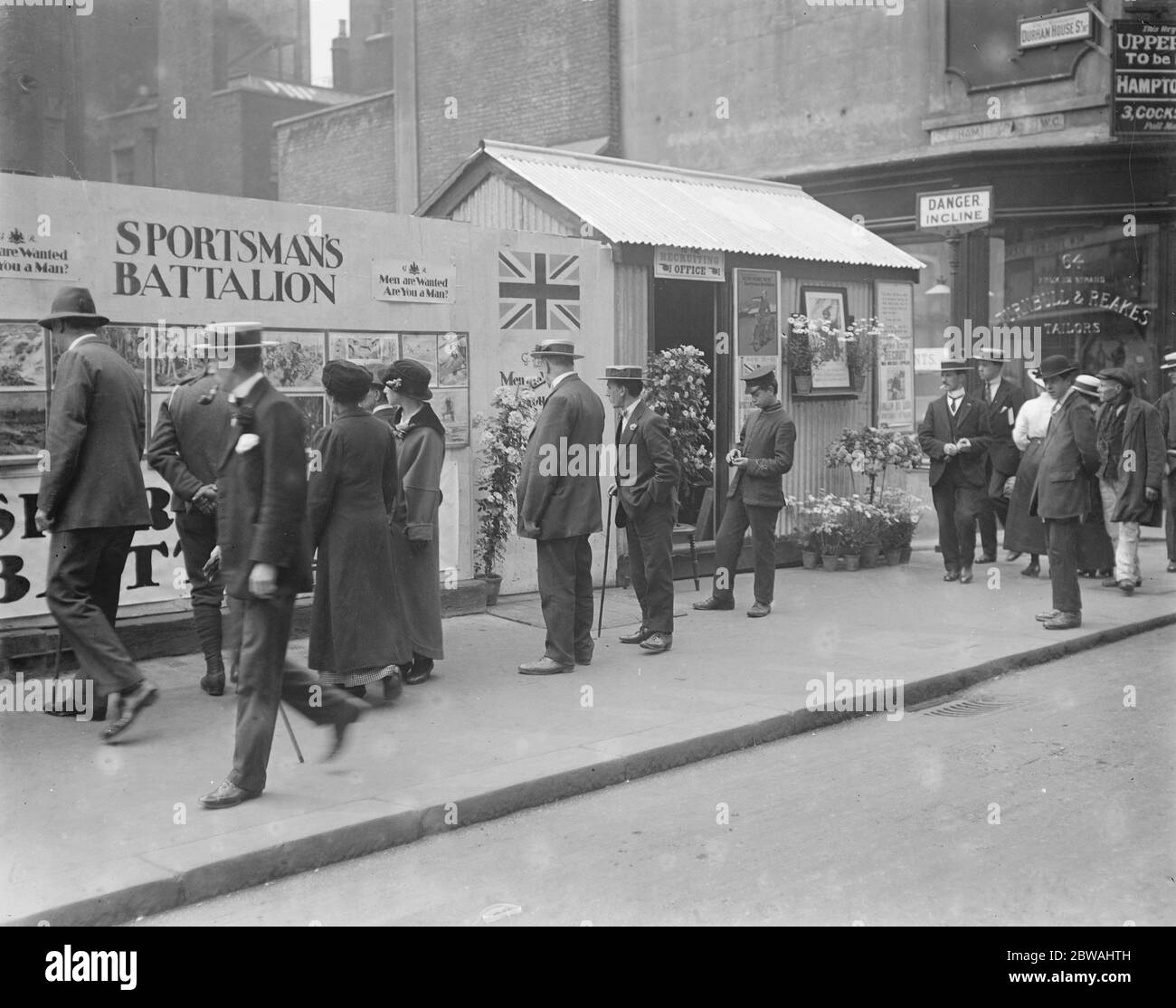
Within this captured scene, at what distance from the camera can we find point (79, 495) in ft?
21.9

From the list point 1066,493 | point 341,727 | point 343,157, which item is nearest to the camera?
point 341,727

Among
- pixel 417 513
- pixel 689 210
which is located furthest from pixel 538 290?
pixel 417 513

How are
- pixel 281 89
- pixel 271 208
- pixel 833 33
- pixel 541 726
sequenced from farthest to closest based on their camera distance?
pixel 281 89
pixel 833 33
pixel 271 208
pixel 541 726

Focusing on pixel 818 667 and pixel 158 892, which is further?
pixel 818 667

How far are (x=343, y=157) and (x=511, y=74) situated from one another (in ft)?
18.7

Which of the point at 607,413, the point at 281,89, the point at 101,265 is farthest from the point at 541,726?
the point at 281,89

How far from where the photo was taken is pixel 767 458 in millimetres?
10547

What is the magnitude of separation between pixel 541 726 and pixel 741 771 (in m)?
1.11

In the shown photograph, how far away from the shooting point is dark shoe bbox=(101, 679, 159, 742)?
6492 millimetres

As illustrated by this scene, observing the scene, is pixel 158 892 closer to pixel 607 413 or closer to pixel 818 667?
pixel 818 667

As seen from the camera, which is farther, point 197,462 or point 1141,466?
point 1141,466

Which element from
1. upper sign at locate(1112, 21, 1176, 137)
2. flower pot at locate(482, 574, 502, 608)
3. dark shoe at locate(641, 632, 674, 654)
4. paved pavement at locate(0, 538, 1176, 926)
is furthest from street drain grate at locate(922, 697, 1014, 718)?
upper sign at locate(1112, 21, 1176, 137)

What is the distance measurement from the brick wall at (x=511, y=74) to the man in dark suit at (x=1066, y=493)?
45.2 feet

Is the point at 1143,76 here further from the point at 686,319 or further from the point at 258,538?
the point at 258,538
